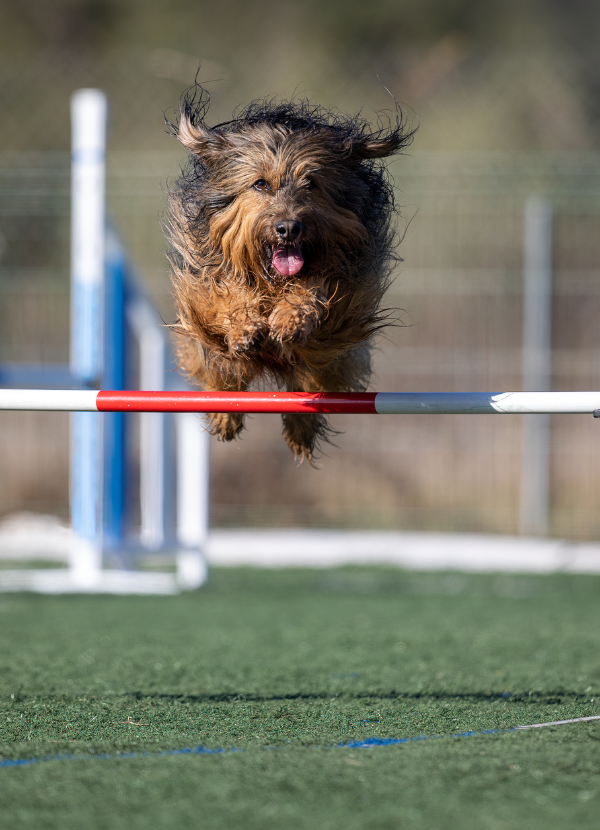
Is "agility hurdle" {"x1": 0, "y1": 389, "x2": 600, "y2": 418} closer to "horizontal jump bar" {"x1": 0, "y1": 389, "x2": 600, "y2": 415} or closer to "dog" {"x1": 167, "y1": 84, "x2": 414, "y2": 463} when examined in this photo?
"horizontal jump bar" {"x1": 0, "y1": 389, "x2": 600, "y2": 415}

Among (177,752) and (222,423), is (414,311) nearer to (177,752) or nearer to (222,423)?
(222,423)

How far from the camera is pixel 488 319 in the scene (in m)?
8.27

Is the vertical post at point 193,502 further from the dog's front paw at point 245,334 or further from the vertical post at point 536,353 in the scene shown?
the dog's front paw at point 245,334

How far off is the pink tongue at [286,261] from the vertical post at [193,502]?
3.28 meters

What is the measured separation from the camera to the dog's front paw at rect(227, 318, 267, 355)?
302 centimetres

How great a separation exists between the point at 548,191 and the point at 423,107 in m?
4.23

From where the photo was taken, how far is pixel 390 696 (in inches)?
131

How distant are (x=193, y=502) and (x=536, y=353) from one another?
3114 mm

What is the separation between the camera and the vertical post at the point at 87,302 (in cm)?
570

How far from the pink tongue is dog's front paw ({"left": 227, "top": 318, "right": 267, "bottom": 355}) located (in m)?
0.17

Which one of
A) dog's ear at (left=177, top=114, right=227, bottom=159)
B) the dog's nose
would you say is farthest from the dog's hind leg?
dog's ear at (left=177, top=114, right=227, bottom=159)

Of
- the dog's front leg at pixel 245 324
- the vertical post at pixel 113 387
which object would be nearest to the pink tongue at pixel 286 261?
the dog's front leg at pixel 245 324

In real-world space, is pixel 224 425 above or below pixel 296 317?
below

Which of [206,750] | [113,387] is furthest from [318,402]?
[113,387]
